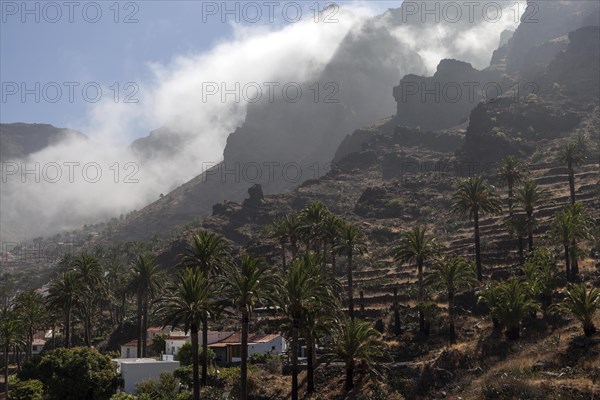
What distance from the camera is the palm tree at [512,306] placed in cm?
5375

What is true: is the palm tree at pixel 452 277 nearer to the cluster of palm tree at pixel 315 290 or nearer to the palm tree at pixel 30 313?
the cluster of palm tree at pixel 315 290

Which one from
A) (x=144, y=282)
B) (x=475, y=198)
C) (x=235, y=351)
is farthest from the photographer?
(x=144, y=282)

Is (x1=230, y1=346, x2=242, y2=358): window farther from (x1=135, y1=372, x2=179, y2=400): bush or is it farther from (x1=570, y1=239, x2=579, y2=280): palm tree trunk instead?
(x1=570, y1=239, x2=579, y2=280): palm tree trunk

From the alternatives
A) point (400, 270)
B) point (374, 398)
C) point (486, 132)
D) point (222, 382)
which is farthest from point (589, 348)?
point (486, 132)


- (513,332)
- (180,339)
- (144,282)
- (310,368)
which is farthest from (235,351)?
(513,332)

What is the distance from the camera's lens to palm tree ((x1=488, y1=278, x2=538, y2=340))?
53750mm

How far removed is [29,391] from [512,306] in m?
42.6

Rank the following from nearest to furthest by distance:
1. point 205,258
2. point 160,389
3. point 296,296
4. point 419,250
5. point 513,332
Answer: point 296,296
point 160,389
point 513,332
point 205,258
point 419,250

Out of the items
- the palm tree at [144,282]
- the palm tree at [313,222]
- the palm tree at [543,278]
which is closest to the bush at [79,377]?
the palm tree at [144,282]

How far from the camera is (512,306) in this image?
53812mm

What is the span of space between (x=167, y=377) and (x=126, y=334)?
163 ft

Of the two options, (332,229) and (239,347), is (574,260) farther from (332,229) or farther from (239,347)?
(239,347)

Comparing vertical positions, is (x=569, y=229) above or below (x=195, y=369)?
above

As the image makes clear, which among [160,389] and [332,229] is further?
[332,229]
